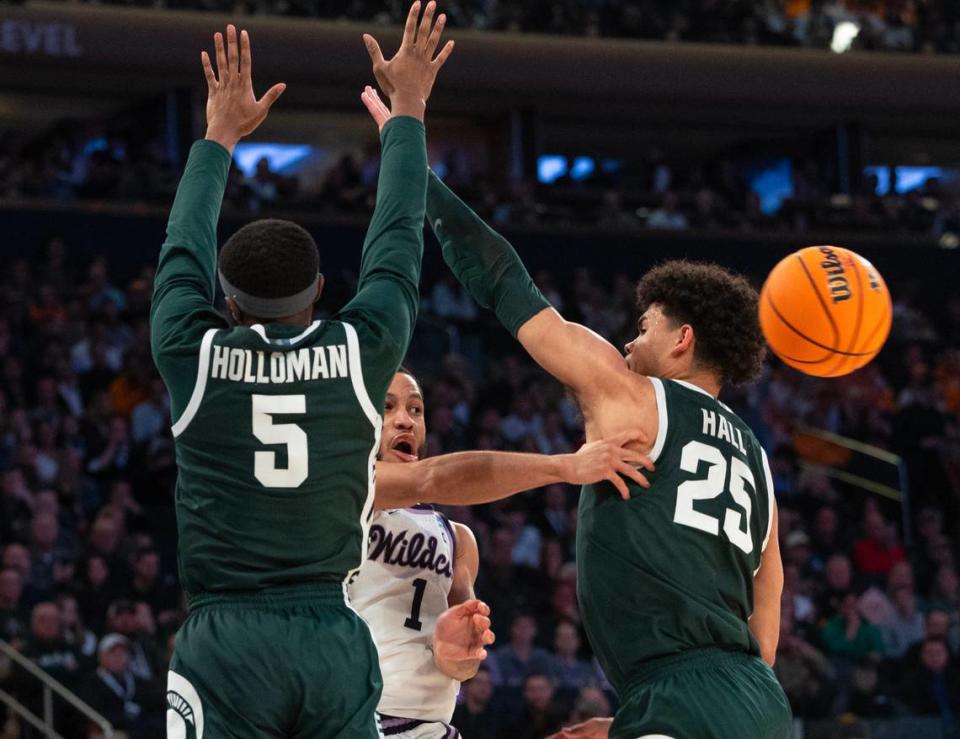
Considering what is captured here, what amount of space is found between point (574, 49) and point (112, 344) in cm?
946

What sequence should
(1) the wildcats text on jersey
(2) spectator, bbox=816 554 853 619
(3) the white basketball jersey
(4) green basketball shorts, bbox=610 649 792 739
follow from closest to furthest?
(4) green basketball shorts, bbox=610 649 792 739, (3) the white basketball jersey, (1) the wildcats text on jersey, (2) spectator, bbox=816 554 853 619

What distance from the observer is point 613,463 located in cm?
435

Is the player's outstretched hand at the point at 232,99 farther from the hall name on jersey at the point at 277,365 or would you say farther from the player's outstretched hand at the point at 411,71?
the hall name on jersey at the point at 277,365

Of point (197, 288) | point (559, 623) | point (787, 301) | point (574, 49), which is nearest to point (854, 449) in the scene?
point (559, 623)

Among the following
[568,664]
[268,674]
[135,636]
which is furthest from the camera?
[568,664]

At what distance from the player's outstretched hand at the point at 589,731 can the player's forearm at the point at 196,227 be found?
5.81ft

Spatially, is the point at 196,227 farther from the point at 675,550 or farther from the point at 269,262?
the point at 675,550

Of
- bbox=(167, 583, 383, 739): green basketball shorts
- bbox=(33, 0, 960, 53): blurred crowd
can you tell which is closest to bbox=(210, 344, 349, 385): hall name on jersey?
bbox=(167, 583, 383, 739): green basketball shorts

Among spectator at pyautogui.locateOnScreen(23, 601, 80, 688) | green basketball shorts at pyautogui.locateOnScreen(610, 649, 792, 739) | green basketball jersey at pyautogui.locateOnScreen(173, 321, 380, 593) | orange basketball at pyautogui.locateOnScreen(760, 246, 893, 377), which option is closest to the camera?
green basketball jersey at pyautogui.locateOnScreen(173, 321, 380, 593)

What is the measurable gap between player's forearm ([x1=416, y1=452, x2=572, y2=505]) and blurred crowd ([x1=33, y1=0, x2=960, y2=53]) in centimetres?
1659

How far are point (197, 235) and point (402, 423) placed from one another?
6.09ft

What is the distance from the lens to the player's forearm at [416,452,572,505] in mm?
4574

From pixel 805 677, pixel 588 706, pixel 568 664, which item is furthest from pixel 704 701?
pixel 805 677

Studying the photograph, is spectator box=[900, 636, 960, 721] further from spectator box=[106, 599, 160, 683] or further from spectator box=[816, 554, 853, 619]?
spectator box=[106, 599, 160, 683]
